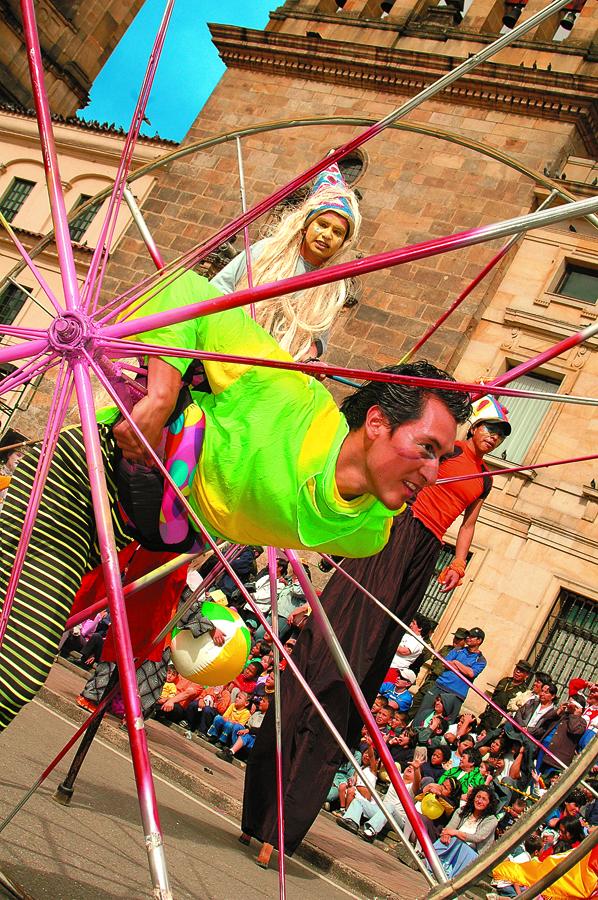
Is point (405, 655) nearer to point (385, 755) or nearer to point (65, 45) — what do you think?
point (385, 755)

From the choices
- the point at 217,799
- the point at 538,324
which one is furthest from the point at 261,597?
the point at 538,324

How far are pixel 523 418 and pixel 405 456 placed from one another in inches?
644

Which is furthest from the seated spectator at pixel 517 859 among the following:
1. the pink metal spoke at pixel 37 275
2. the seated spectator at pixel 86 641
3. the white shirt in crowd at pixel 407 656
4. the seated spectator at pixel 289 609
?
the pink metal spoke at pixel 37 275

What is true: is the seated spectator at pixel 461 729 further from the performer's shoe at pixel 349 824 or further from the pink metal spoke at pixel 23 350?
the pink metal spoke at pixel 23 350

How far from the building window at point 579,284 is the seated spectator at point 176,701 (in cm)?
1147

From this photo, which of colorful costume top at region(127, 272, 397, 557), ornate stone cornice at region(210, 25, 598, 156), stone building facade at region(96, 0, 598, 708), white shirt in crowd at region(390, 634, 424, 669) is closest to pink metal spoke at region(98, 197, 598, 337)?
colorful costume top at region(127, 272, 397, 557)

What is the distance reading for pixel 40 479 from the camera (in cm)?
311

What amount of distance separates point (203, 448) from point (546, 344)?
16524 mm

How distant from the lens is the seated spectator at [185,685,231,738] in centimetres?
1052

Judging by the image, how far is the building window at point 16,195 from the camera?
2870 centimetres

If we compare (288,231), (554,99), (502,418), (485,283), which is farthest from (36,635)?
(554,99)

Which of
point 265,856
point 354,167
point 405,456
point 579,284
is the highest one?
point 354,167

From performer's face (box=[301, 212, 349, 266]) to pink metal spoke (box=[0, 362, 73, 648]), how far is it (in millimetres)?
1455

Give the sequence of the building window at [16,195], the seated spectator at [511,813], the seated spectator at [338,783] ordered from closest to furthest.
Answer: the seated spectator at [511,813] → the seated spectator at [338,783] → the building window at [16,195]
